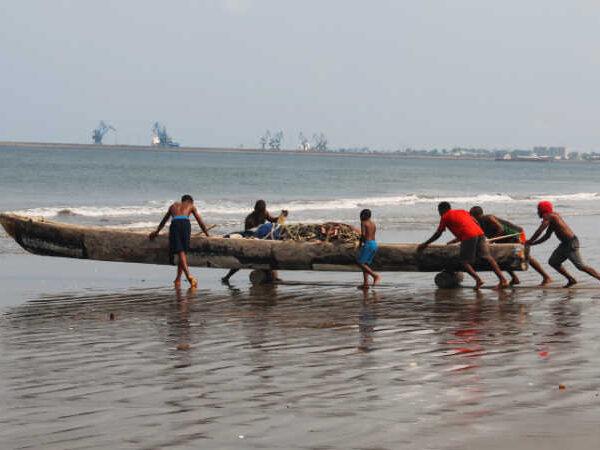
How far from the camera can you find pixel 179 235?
12.8m

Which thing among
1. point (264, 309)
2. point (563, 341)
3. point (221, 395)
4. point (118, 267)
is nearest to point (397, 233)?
point (118, 267)

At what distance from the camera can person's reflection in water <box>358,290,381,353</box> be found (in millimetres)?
8141

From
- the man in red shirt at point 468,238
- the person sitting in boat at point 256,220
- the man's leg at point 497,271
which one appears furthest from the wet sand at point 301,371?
the person sitting in boat at point 256,220

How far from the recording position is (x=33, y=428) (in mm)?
5438

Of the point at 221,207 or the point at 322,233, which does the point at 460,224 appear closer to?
the point at 322,233

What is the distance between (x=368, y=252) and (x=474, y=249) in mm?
1586

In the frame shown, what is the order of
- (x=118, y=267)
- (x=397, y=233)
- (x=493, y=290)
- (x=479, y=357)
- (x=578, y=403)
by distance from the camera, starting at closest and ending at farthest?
(x=578, y=403) → (x=479, y=357) → (x=493, y=290) → (x=118, y=267) → (x=397, y=233)

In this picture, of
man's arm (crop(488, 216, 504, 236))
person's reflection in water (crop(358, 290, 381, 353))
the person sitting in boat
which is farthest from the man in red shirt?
the person sitting in boat

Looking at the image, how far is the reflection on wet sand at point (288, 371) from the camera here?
5.42 meters

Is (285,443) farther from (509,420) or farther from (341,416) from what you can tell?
(509,420)

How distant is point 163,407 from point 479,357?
304 centimetres

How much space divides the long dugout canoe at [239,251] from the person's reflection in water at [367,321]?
0.85 m

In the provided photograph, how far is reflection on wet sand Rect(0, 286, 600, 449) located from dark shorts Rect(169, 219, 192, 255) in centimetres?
169

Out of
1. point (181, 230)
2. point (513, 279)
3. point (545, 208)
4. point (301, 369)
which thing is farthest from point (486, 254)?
point (301, 369)
